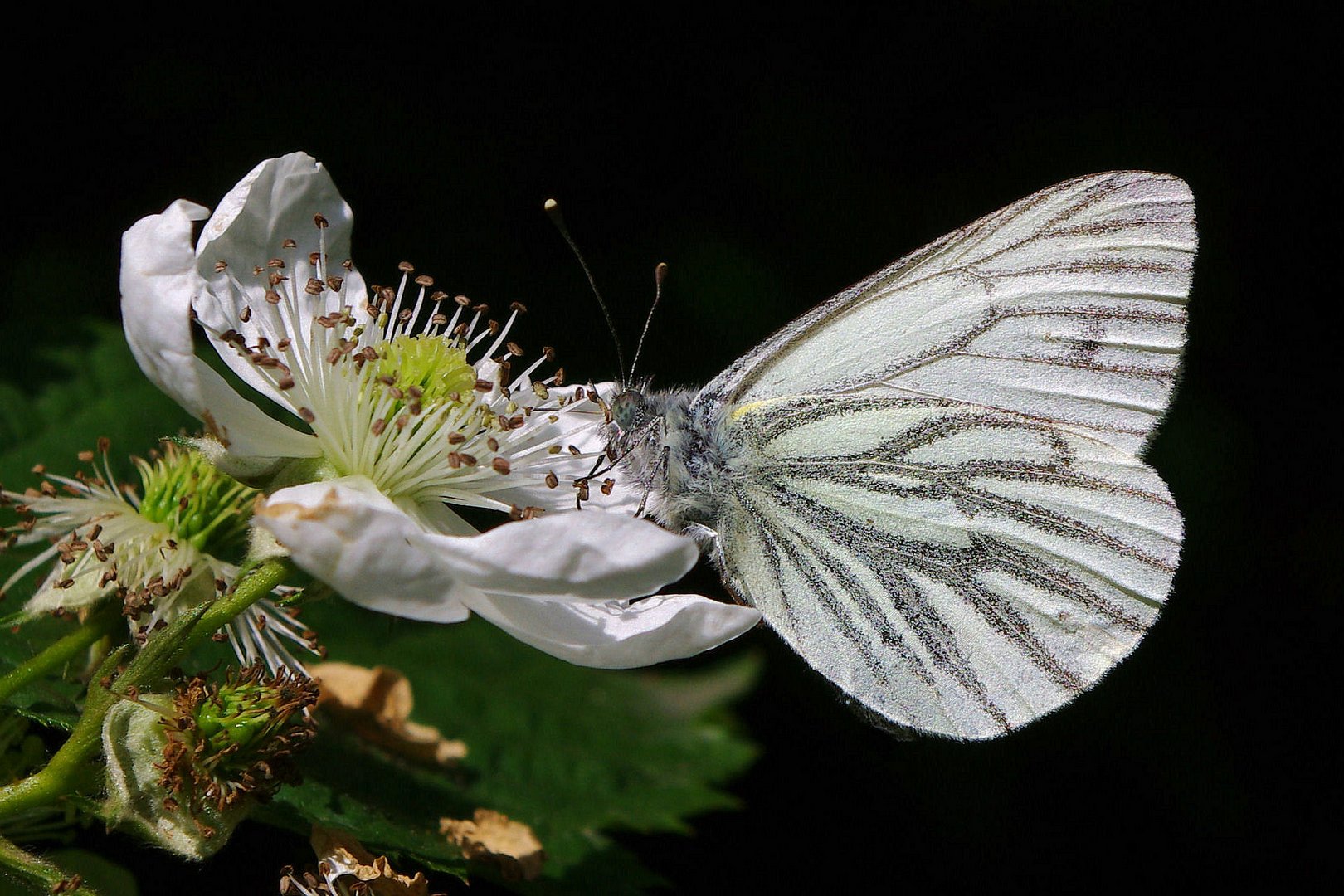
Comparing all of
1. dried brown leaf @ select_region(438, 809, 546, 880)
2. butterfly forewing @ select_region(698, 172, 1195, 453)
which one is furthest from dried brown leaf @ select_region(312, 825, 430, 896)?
butterfly forewing @ select_region(698, 172, 1195, 453)

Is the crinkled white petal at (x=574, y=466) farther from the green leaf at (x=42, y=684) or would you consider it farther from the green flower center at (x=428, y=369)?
the green leaf at (x=42, y=684)

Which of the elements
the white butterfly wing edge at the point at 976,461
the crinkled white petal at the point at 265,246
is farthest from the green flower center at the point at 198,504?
the white butterfly wing edge at the point at 976,461

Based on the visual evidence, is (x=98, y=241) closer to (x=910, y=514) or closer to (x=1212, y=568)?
(x=910, y=514)

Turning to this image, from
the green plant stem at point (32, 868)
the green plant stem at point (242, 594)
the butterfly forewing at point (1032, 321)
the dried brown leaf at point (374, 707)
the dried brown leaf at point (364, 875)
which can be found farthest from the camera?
the dried brown leaf at point (374, 707)

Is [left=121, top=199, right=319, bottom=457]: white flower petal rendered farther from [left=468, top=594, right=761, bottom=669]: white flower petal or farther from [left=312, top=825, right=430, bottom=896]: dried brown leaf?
[left=312, top=825, right=430, bottom=896]: dried brown leaf

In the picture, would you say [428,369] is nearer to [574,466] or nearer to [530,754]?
[574,466]

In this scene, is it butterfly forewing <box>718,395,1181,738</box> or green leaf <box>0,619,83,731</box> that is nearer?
green leaf <box>0,619,83,731</box>

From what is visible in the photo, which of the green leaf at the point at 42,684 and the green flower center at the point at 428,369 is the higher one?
the green flower center at the point at 428,369
